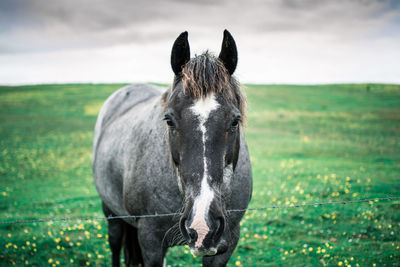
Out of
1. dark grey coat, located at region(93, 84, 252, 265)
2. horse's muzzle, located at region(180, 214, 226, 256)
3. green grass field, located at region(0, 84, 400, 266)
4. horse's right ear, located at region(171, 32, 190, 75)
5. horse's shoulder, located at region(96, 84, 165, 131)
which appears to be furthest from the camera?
green grass field, located at region(0, 84, 400, 266)

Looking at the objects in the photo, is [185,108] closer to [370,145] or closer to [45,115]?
[370,145]

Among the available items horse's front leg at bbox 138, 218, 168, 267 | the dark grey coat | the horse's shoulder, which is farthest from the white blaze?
the horse's shoulder

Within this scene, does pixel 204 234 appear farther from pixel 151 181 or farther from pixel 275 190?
pixel 275 190

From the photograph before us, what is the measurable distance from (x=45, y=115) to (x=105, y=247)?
99.0 feet

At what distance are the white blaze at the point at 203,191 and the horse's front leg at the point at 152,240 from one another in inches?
44.9

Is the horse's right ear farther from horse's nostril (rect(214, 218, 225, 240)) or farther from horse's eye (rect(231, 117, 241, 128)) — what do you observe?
horse's nostril (rect(214, 218, 225, 240))

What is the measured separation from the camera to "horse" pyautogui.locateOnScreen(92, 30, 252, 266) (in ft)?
7.60

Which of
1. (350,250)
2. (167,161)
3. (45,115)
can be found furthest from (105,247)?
(45,115)

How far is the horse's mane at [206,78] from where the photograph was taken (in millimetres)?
2541

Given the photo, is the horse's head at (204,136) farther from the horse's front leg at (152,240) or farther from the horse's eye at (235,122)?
the horse's front leg at (152,240)

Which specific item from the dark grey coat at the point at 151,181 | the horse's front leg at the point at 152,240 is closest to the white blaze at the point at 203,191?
the dark grey coat at the point at 151,181

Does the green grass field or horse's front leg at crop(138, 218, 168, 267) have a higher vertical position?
horse's front leg at crop(138, 218, 168, 267)

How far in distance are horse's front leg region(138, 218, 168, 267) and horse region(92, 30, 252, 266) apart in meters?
0.01

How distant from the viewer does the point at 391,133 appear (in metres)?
22.2
